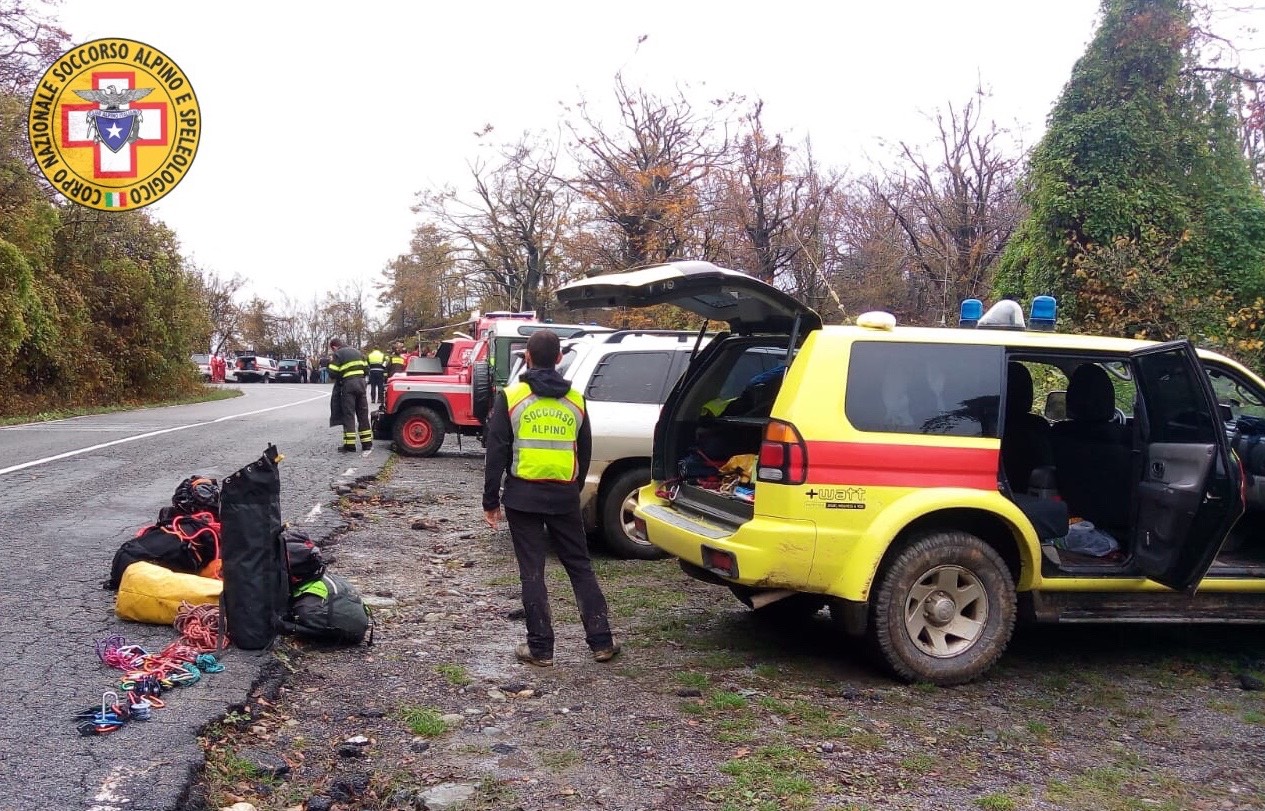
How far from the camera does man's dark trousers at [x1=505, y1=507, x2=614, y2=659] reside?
18.1ft

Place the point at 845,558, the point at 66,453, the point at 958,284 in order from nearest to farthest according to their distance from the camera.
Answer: the point at 845,558 < the point at 66,453 < the point at 958,284

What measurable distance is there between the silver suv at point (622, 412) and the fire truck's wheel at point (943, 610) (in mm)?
2869

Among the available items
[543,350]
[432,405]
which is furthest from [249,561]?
[432,405]

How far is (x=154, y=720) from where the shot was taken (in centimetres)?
429

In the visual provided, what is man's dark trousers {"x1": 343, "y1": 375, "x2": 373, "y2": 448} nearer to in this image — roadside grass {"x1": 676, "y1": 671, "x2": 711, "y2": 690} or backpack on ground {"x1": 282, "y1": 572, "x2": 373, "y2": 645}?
backpack on ground {"x1": 282, "y1": 572, "x2": 373, "y2": 645}

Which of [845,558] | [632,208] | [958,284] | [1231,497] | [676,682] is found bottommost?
[676,682]

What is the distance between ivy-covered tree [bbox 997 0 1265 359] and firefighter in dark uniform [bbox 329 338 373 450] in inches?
424

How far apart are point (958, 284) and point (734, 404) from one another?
2385cm

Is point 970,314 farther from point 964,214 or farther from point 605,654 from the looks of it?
point 964,214

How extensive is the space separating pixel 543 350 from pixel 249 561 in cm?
186

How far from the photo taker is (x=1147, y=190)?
51.2 ft

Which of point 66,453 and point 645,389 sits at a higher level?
point 645,389

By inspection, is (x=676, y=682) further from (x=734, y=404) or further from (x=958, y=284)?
(x=958, y=284)

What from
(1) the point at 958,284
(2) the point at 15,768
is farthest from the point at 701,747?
(1) the point at 958,284
